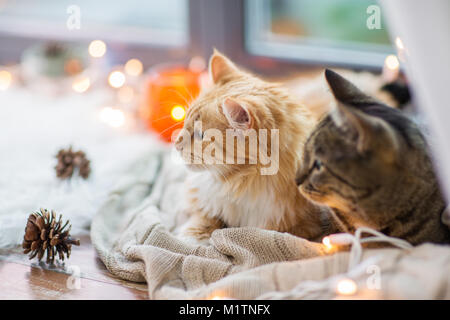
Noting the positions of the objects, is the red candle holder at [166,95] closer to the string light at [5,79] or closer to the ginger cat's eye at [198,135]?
the ginger cat's eye at [198,135]

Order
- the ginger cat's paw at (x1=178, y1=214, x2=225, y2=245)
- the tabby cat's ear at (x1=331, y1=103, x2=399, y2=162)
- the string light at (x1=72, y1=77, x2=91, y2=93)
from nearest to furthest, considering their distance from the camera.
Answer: the tabby cat's ear at (x1=331, y1=103, x2=399, y2=162), the ginger cat's paw at (x1=178, y1=214, x2=225, y2=245), the string light at (x1=72, y1=77, x2=91, y2=93)

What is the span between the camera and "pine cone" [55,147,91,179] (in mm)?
1481

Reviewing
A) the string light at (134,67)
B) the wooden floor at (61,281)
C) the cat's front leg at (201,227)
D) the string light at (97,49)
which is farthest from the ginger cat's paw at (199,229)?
the string light at (97,49)

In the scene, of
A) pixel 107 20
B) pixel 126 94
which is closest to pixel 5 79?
pixel 107 20

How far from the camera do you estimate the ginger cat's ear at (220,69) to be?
122 cm

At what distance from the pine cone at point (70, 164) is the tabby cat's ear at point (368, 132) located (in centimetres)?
94

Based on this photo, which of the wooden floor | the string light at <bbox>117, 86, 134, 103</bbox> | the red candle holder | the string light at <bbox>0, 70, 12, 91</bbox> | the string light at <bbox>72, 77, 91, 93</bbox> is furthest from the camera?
the string light at <bbox>0, 70, 12, 91</bbox>

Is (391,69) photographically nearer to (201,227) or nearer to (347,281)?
(201,227)

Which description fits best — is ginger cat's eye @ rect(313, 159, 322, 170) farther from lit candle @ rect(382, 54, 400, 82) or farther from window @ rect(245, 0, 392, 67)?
window @ rect(245, 0, 392, 67)

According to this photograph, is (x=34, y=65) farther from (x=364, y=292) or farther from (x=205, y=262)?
(x=364, y=292)

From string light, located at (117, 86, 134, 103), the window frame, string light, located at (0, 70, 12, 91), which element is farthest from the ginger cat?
string light, located at (0, 70, 12, 91)

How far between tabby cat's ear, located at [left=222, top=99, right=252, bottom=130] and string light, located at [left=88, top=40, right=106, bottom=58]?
1.49m

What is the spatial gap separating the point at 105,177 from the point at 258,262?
72 cm

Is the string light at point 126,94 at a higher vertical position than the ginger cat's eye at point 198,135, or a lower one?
higher
